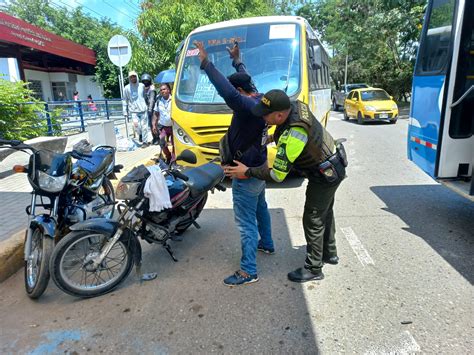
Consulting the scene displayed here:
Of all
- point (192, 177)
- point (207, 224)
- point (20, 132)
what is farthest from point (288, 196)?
point (20, 132)

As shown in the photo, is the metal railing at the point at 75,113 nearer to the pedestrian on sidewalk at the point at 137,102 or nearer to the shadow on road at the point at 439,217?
the pedestrian on sidewalk at the point at 137,102

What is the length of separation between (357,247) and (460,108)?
1922 millimetres

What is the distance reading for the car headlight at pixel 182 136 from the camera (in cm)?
587

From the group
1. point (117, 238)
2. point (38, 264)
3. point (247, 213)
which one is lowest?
point (38, 264)

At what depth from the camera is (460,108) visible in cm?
403

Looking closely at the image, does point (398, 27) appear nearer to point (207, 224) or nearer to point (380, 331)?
point (207, 224)

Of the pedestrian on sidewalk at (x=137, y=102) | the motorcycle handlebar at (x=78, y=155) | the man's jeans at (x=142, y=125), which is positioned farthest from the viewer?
the man's jeans at (x=142, y=125)

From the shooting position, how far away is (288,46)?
614 centimetres

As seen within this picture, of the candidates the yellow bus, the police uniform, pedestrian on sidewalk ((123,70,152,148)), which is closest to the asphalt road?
the police uniform

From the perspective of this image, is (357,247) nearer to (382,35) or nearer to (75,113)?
(75,113)

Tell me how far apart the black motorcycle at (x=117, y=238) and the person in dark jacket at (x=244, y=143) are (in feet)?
1.40

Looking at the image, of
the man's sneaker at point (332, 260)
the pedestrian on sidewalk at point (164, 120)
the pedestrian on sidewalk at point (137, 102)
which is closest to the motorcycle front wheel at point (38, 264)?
the man's sneaker at point (332, 260)

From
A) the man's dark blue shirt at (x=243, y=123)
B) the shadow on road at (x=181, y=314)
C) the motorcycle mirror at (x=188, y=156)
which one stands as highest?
the man's dark blue shirt at (x=243, y=123)

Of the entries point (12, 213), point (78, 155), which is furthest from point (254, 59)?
point (12, 213)
